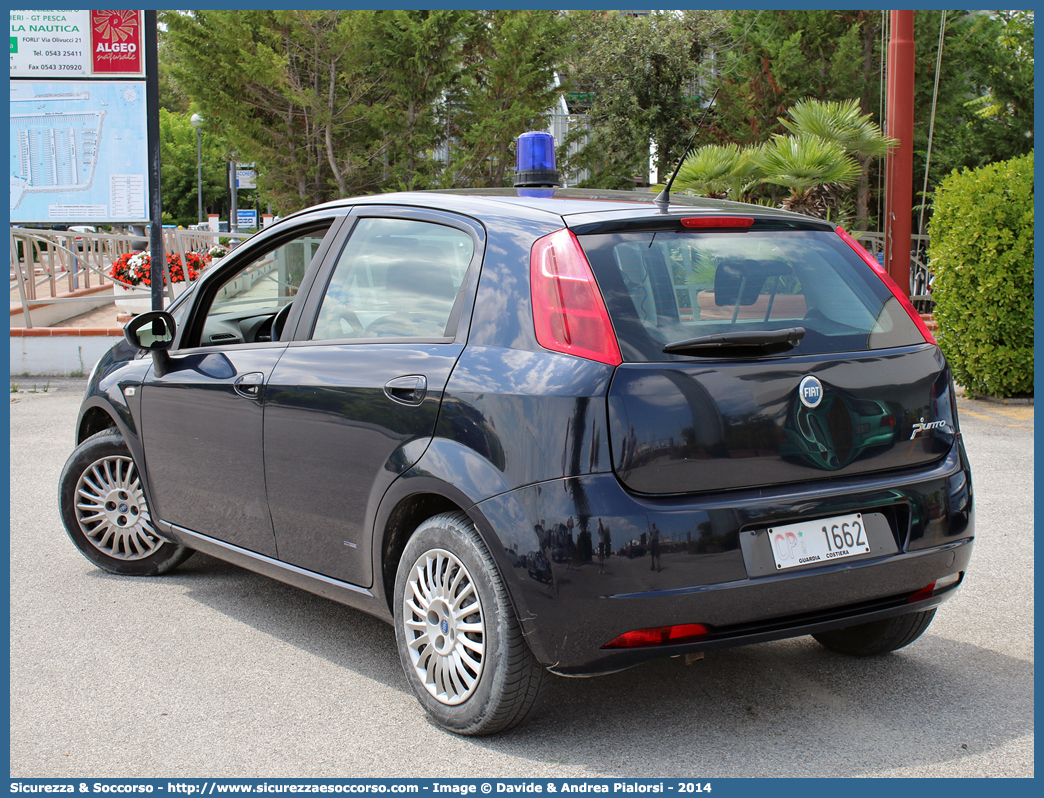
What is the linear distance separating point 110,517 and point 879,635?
11.5 feet

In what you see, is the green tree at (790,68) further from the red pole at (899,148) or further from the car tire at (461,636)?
the car tire at (461,636)

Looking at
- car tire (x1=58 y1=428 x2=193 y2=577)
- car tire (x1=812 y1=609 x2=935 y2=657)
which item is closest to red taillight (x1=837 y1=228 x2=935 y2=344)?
car tire (x1=812 y1=609 x2=935 y2=657)

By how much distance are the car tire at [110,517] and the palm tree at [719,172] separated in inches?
448

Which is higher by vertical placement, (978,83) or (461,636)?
(978,83)

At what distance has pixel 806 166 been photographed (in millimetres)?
14148

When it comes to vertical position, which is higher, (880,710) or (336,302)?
(336,302)

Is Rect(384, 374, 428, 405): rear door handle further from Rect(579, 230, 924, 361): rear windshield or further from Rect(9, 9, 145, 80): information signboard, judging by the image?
Rect(9, 9, 145, 80): information signboard

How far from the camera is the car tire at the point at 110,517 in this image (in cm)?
512

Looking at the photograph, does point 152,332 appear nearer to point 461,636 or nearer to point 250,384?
point 250,384

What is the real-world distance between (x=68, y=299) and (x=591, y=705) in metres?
12.3

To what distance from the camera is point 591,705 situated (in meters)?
3.62

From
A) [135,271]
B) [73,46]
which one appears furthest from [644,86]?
[73,46]

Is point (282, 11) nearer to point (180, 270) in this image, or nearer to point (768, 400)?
point (180, 270)

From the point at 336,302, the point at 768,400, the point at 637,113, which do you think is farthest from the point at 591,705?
the point at 637,113
